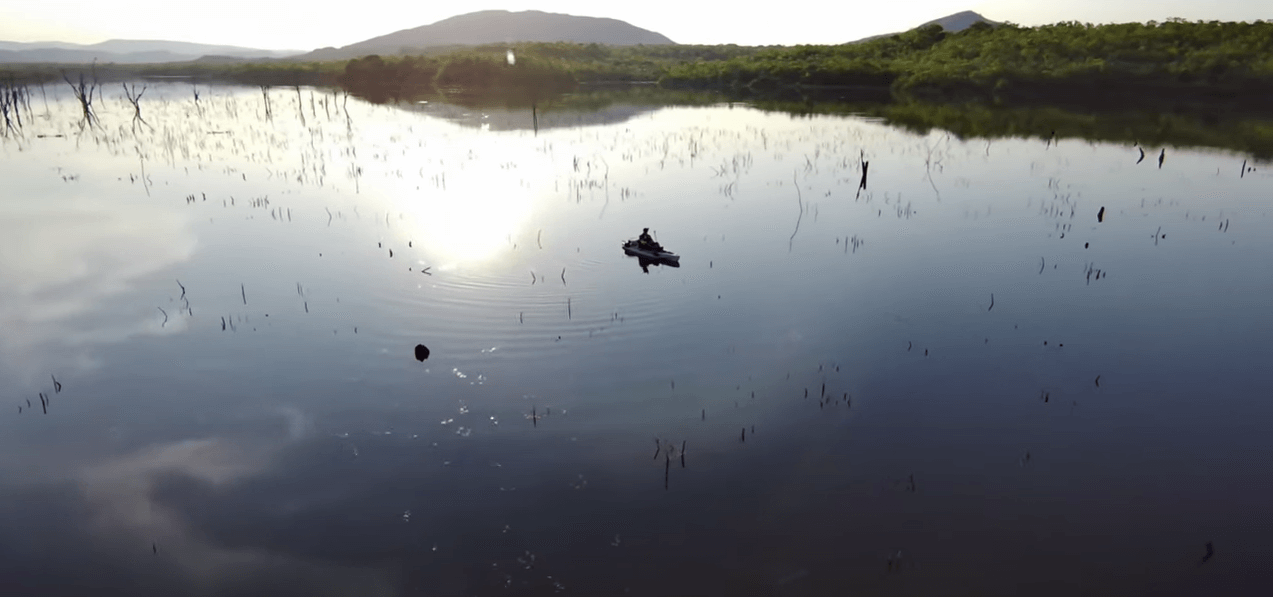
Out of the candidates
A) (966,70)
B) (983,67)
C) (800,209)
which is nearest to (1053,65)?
(983,67)

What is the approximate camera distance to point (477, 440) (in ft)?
40.3

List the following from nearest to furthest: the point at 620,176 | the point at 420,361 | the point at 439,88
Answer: the point at 420,361, the point at 620,176, the point at 439,88

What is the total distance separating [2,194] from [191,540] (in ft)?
101

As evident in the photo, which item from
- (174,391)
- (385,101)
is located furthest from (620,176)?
(385,101)

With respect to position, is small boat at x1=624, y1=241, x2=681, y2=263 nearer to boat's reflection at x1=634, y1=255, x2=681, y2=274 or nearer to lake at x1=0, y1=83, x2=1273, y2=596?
boat's reflection at x1=634, y1=255, x2=681, y2=274

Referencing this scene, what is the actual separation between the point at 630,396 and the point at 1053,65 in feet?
306

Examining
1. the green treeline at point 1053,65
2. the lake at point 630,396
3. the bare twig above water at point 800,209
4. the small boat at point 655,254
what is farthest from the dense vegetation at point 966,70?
the small boat at point 655,254

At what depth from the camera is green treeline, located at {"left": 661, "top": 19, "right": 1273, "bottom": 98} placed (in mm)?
78125

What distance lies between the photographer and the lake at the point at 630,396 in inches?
381

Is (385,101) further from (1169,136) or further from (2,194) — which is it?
(1169,136)

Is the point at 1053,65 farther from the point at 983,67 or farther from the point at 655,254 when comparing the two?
the point at 655,254

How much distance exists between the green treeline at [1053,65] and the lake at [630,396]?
62.3m

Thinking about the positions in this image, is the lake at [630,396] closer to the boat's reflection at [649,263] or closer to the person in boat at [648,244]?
the boat's reflection at [649,263]

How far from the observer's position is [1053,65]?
8662 cm
